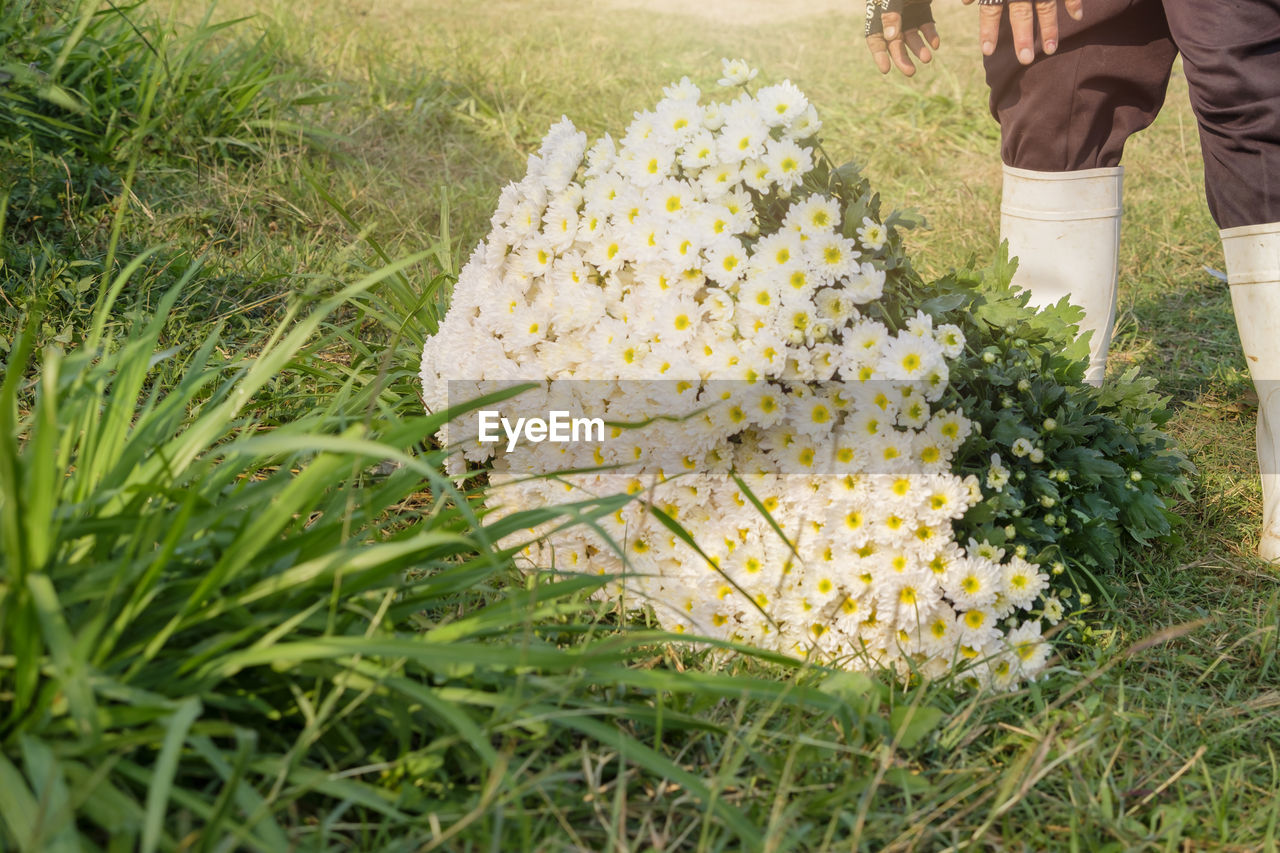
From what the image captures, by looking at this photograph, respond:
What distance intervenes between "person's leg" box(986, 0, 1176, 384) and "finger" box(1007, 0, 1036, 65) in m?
0.27

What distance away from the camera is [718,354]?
5.73 feet

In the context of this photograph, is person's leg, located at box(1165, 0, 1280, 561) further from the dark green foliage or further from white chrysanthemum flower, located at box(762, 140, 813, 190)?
white chrysanthemum flower, located at box(762, 140, 813, 190)

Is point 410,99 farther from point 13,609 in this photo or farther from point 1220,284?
point 13,609

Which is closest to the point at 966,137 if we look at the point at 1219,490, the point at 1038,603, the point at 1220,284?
the point at 1220,284

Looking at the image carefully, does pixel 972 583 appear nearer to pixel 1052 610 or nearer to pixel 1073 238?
pixel 1052 610

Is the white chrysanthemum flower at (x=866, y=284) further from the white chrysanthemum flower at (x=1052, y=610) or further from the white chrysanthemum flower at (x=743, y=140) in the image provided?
the white chrysanthemum flower at (x=1052, y=610)

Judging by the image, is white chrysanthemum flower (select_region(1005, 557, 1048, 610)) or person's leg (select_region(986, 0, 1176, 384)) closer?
white chrysanthemum flower (select_region(1005, 557, 1048, 610))

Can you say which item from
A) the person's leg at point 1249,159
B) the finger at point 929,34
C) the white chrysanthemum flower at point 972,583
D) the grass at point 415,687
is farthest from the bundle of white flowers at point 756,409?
the person's leg at point 1249,159

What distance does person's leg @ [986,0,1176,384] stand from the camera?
91.7 inches

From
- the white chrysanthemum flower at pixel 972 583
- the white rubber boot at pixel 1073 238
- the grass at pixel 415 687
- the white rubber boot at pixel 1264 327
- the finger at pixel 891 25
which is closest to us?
the grass at pixel 415 687

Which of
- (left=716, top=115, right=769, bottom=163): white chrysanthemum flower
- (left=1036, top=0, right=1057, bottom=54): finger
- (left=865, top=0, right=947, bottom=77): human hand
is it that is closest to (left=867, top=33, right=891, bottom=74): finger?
(left=865, top=0, right=947, bottom=77): human hand

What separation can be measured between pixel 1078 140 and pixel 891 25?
0.52 metres

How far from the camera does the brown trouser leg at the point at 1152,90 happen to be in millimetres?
2006

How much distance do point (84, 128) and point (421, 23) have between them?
121 inches
